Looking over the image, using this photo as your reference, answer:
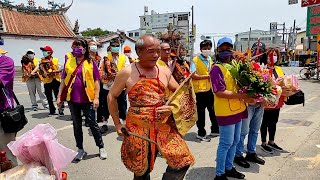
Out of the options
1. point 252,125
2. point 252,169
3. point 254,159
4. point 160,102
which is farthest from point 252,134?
point 160,102

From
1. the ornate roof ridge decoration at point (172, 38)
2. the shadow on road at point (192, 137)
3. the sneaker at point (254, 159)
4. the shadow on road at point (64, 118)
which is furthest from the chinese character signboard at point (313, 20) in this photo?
the sneaker at point (254, 159)

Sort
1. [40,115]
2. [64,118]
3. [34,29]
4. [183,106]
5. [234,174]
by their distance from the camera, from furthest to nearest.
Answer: [34,29], [40,115], [64,118], [234,174], [183,106]

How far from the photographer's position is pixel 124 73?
2871 mm

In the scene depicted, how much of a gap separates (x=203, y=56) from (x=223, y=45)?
1939mm

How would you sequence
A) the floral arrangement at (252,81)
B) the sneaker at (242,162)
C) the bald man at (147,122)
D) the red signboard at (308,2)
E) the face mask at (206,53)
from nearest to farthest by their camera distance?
1. the bald man at (147,122)
2. the floral arrangement at (252,81)
3. the sneaker at (242,162)
4. the face mask at (206,53)
5. the red signboard at (308,2)

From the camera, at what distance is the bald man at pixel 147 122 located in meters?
2.77

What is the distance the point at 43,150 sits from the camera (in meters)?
2.38

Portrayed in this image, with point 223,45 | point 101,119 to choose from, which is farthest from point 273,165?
point 101,119

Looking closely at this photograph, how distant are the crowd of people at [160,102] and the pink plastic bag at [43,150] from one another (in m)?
0.60

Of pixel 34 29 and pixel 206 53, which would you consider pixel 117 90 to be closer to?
pixel 206 53

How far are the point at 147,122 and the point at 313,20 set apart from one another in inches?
733

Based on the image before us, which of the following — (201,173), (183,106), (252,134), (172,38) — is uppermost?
(172,38)

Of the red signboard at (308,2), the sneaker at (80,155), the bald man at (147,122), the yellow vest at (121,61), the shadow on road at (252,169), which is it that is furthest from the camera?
the red signboard at (308,2)

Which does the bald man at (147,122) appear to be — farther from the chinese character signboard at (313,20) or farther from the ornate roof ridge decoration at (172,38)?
the chinese character signboard at (313,20)
